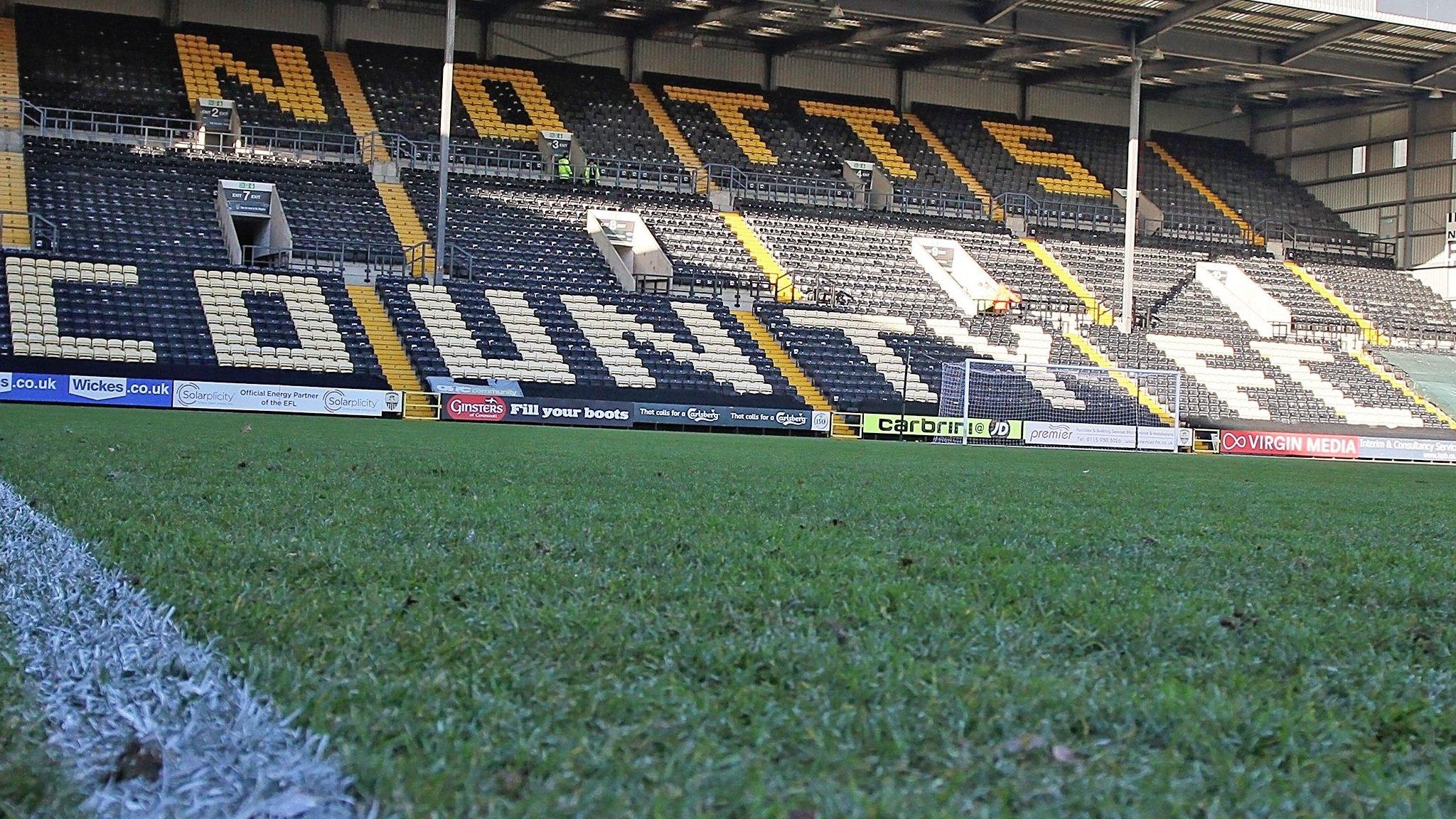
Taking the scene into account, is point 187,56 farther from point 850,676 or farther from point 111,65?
point 850,676

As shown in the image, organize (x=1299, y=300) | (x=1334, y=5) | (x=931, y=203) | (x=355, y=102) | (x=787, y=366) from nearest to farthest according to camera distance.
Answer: (x=787, y=366)
(x=1334, y=5)
(x=355, y=102)
(x=1299, y=300)
(x=931, y=203)

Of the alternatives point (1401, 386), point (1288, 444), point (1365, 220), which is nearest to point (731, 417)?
point (1288, 444)

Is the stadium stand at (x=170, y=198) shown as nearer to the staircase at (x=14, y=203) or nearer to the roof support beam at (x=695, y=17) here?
the staircase at (x=14, y=203)

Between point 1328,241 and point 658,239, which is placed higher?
point 1328,241

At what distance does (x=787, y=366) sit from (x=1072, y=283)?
10.3m

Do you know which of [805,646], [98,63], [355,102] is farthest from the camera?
[355,102]

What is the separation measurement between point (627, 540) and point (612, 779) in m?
2.74

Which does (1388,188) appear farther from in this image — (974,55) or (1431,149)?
(974,55)

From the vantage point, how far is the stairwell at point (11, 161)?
27.1 meters

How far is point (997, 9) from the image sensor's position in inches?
1258

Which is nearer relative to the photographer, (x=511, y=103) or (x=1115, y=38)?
(x=1115, y=38)

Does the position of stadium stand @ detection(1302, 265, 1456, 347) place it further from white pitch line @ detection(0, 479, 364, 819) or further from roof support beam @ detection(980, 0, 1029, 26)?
white pitch line @ detection(0, 479, 364, 819)

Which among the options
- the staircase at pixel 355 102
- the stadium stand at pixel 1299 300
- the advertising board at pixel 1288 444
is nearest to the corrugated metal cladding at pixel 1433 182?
the stadium stand at pixel 1299 300

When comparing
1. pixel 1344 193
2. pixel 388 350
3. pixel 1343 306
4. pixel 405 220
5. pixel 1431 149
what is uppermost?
pixel 1431 149
